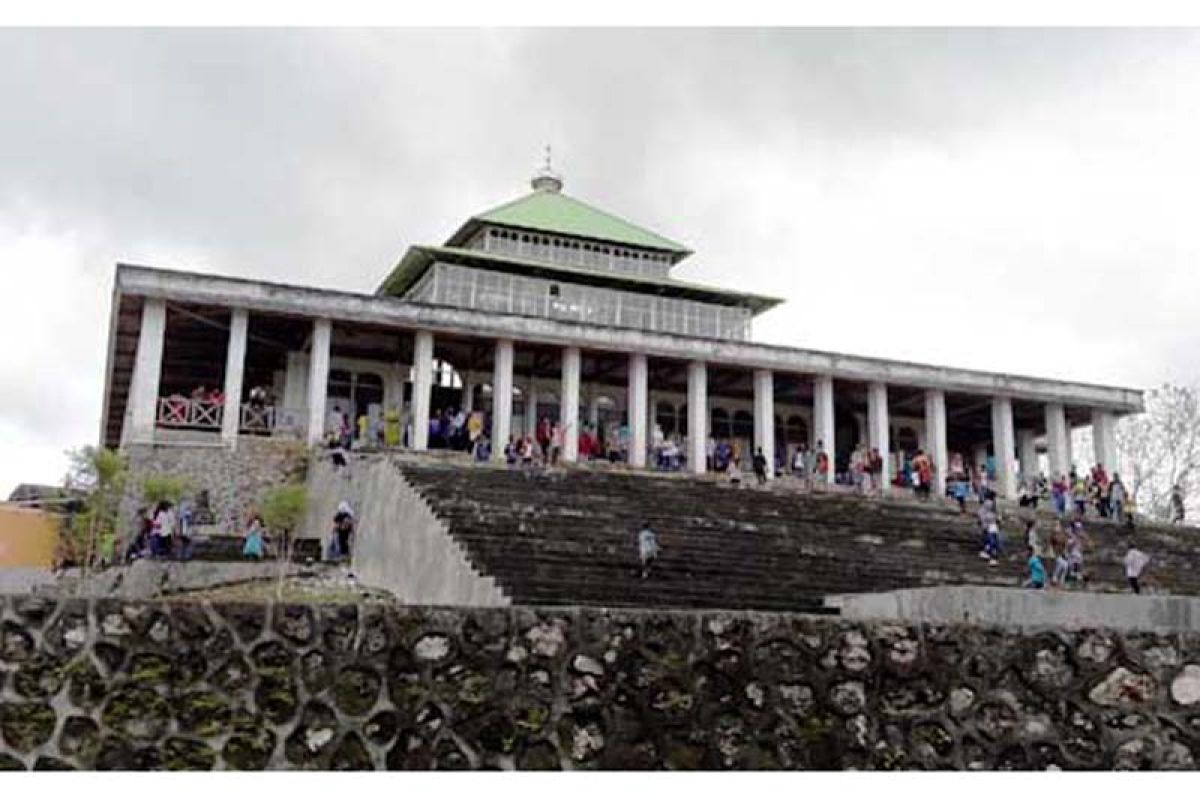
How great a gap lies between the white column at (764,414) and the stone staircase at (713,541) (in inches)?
210

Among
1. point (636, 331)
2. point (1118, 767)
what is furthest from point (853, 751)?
point (636, 331)

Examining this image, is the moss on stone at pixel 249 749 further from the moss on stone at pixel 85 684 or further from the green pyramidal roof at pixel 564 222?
the green pyramidal roof at pixel 564 222

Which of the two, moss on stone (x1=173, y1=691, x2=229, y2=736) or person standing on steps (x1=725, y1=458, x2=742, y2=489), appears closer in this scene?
moss on stone (x1=173, y1=691, x2=229, y2=736)

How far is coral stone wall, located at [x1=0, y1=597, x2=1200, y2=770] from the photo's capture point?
5.93m

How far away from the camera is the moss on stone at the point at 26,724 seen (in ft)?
18.9

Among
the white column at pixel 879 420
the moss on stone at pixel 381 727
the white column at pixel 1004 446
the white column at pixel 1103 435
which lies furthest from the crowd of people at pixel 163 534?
the white column at pixel 1103 435

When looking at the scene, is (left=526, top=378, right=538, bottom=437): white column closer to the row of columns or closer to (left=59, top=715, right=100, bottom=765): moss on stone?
the row of columns

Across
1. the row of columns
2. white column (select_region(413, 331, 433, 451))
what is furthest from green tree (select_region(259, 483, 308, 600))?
white column (select_region(413, 331, 433, 451))

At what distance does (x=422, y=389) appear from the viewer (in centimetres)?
2695

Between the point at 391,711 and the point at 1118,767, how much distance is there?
13.4 feet

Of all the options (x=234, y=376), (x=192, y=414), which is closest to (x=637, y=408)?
(x=234, y=376)

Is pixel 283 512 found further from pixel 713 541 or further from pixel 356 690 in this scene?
pixel 356 690

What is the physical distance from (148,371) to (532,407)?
9724mm

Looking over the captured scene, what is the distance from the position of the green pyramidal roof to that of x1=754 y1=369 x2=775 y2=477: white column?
6081 millimetres
